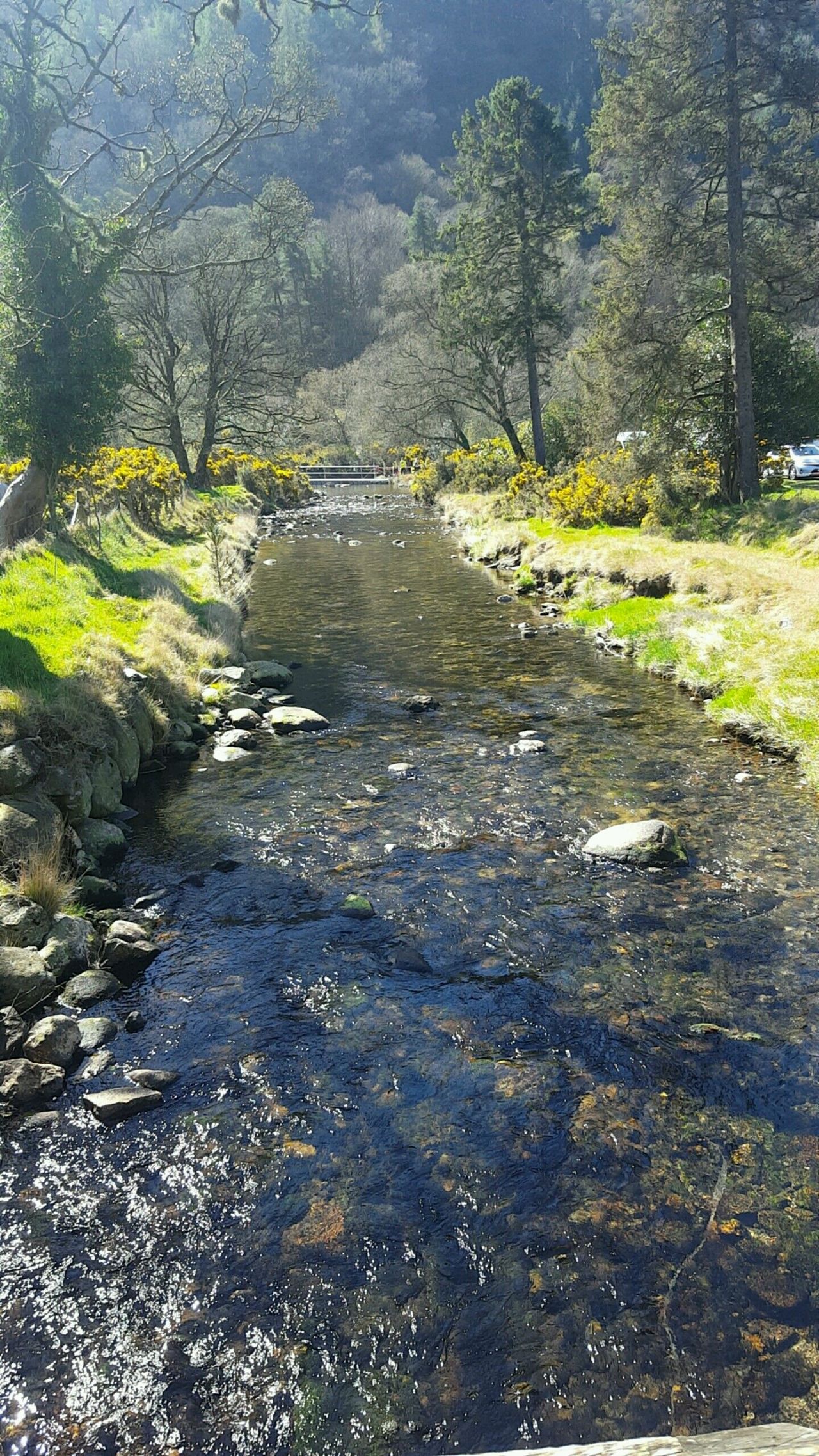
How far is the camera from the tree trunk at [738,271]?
2077cm

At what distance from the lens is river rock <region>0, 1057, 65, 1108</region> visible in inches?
210

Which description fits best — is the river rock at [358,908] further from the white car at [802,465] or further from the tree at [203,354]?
the tree at [203,354]

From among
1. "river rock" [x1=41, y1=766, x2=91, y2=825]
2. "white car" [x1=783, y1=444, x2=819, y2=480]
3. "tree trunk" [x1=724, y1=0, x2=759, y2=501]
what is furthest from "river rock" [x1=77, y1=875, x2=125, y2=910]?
"white car" [x1=783, y1=444, x2=819, y2=480]

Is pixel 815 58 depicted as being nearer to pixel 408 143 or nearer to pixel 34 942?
pixel 34 942

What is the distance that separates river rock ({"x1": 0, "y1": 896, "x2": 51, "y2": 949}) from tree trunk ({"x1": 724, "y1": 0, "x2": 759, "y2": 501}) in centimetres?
2187

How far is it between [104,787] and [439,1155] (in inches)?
253

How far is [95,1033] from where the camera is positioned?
5.98 m

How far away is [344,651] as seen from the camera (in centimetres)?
1805

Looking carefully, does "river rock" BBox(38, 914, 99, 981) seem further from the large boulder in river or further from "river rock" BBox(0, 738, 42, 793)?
the large boulder in river

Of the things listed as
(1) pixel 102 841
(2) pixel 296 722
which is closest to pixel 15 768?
(1) pixel 102 841

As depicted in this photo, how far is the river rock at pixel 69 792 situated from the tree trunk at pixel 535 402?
3217 cm

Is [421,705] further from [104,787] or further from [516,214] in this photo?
[516,214]

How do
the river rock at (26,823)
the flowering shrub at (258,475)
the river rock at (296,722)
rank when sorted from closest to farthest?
the river rock at (26,823), the river rock at (296,722), the flowering shrub at (258,475)

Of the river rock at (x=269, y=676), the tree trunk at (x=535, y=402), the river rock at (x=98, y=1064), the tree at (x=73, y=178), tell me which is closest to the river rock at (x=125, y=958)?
the river rock at (x=98, y=1064)
